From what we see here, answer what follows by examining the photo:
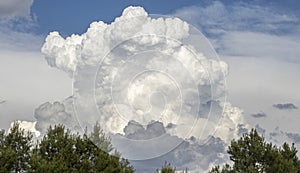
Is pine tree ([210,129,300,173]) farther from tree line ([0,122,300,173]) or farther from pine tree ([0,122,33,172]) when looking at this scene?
pine tree ([0,122,33,172])

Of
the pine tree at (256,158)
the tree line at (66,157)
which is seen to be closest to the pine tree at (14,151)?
the tree line at (66,157)

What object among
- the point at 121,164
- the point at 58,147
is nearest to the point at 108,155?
the point at 121,164

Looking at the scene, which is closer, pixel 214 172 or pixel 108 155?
pixel 108 155

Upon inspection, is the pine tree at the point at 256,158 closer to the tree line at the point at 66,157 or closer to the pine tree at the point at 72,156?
the tree line at the point at 66,157

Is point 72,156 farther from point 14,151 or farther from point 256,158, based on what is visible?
point 256,158

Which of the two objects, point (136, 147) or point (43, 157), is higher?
point (43, 157)

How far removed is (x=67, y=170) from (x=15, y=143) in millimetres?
6527

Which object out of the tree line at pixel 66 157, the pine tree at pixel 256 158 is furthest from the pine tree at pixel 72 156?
the pine tree at pixel 256 158

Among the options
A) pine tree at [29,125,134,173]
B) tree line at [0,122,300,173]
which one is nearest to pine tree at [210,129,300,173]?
tree line at [0,122,300,173]

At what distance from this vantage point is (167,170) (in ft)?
165

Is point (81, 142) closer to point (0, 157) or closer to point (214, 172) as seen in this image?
point (0, 157)

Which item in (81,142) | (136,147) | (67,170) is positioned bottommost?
(136,147)

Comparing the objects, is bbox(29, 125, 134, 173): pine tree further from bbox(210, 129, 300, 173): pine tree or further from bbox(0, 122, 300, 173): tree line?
bbox(210, 129, 300, 173): pine tree

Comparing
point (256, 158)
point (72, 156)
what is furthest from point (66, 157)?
point (256, 158)
